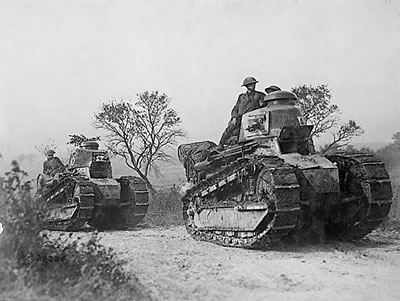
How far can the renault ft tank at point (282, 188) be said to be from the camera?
1165 cm

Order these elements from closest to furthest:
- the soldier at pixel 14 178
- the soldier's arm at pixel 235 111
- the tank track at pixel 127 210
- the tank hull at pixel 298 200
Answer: the soldier at pixel 14 178 < the tank hull at pixel 298 200 < the soldier's arm at pixel 235 111 < the tank track at pixel 127 210

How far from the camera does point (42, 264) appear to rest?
734 centimetres

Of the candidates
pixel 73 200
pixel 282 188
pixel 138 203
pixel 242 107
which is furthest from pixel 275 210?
pixel 73 200

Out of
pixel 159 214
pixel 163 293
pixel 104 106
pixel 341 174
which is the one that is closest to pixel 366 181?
pixel 341 174

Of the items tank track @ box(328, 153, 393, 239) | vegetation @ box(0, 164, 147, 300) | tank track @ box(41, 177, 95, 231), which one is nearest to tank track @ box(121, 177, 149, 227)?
tank track @ box(41, 177, 95, 231)

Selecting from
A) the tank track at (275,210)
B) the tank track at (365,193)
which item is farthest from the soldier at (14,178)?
the tank track at (365,193)

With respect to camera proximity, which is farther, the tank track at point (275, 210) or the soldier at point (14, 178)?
the tank track at point (275, 210)

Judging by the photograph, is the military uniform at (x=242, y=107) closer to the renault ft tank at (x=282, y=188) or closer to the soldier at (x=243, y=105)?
the soldier at (x=243, y=105)

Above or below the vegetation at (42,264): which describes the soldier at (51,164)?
above

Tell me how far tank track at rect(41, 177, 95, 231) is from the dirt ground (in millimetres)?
3230

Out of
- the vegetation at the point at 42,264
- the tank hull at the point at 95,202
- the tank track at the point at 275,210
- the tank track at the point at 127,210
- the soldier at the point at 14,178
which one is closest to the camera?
the vegetation at the point at 42,264

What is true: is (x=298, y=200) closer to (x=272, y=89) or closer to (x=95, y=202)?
(x=272, y=89)

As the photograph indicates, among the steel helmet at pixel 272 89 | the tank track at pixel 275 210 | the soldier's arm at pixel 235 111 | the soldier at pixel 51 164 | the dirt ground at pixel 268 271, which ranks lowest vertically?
the dirt ground at pixel 268 271

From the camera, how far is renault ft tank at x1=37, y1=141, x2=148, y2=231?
16.7 meters
